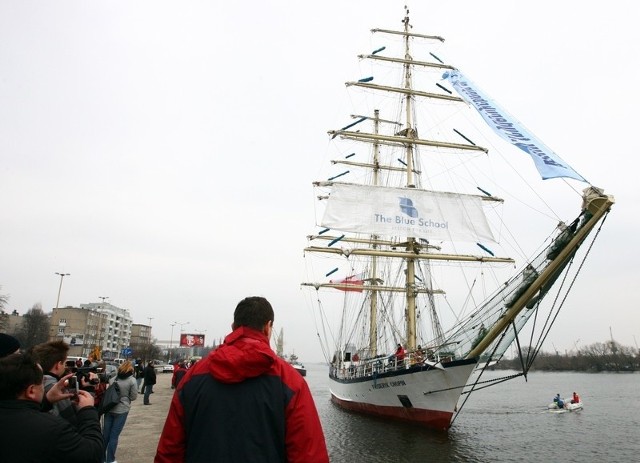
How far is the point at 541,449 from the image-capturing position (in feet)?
52.7

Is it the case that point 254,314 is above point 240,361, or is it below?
above

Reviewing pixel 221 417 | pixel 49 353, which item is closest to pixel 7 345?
pixel 49 353

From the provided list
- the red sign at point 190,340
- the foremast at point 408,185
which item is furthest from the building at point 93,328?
the foremast at point 408,185

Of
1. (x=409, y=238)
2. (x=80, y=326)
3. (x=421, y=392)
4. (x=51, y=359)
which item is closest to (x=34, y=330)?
(x=80, y=326)

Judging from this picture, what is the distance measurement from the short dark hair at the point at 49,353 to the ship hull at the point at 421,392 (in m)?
14.8

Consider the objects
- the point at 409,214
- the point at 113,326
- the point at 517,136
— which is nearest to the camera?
the point at 517,136

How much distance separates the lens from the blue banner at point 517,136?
12.0 metres

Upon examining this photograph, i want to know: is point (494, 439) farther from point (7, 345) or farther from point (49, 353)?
point (7, 345)

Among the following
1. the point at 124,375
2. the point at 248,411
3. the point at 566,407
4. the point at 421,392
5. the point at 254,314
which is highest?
the point at 254,314

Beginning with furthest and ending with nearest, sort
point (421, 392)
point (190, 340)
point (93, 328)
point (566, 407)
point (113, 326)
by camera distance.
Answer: point (113, 326) → point (93, 328) → point (190, 340) → point (566, 407) → point (421, 392)

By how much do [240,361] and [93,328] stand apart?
348 ft

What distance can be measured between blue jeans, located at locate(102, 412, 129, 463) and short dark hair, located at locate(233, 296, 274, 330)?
536 cm

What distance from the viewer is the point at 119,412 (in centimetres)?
652

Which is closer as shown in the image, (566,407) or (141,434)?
(141,434)
